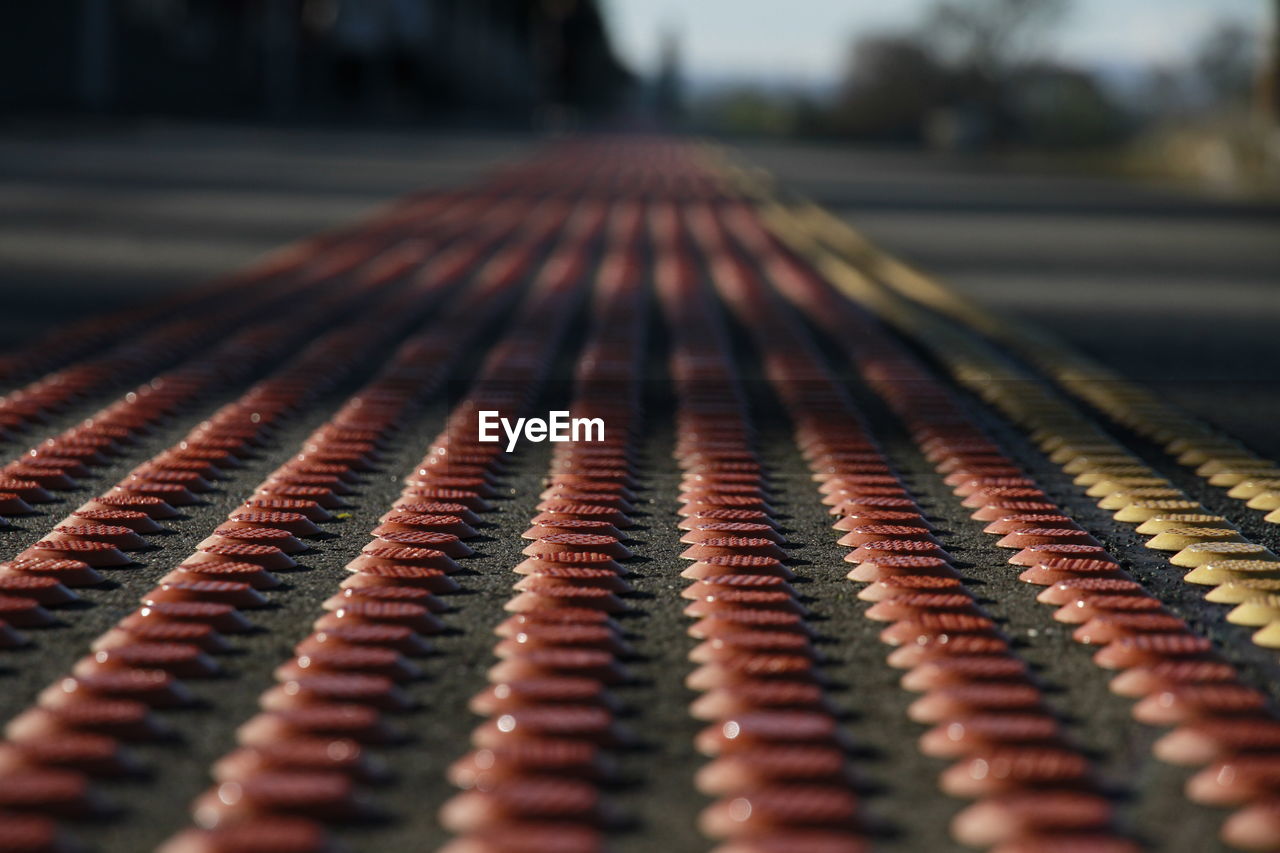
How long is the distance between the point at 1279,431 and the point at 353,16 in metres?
52.7

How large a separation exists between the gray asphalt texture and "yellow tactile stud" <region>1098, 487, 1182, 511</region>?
0.06 m

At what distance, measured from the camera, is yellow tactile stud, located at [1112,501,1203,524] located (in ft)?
14.3

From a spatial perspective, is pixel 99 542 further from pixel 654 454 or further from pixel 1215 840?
pixel 1215 840

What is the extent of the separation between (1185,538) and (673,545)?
1.28 meters

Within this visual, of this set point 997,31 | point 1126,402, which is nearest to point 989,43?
point 997,31

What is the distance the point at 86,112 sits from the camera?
34.2 m

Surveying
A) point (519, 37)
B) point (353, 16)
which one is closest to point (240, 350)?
point (353, 16)

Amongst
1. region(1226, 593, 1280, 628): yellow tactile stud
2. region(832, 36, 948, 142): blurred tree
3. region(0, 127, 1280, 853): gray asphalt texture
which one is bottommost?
region(0, 127, 1280, 853): gray asphalt texture

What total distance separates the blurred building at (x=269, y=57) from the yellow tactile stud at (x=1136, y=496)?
32209 mm

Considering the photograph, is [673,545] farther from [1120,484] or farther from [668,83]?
[668,83]

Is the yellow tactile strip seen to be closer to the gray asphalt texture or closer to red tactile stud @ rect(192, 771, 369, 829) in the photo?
the gray asphalt texture

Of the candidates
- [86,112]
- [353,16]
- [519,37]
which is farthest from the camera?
[519,37]

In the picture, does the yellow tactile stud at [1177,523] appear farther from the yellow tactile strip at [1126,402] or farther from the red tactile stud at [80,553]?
the red tactile stud at [80,553]

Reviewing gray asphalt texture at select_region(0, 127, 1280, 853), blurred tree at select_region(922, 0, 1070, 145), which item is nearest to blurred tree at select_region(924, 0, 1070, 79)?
blurred tree at select_region(922, 0, 1070, 145)
